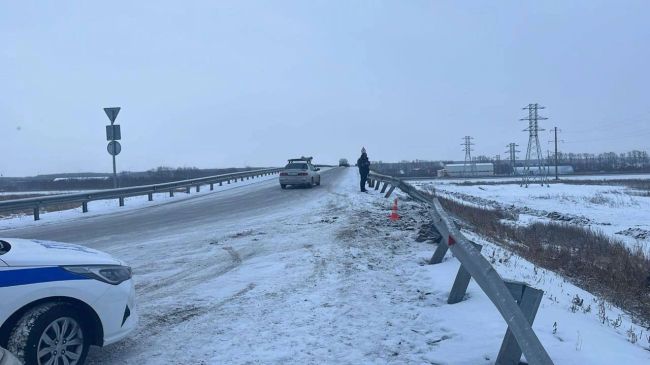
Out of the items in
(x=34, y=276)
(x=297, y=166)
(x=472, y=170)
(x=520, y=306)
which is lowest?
(x=472, y=170)

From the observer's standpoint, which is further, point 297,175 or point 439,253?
point 297,175

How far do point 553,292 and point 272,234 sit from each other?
7492 mm

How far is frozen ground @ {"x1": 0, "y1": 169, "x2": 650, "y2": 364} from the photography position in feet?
16.8

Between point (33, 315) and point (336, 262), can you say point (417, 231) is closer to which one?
point (336, 262)

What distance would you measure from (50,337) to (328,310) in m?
3.18

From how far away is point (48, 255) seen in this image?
16.1ft

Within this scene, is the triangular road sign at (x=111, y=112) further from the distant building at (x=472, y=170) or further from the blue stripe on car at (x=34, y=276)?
the distant building at (x=472, y=170)

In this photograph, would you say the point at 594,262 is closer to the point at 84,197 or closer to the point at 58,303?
the point at 58,303

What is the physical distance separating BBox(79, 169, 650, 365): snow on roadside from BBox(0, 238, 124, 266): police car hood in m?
0.99

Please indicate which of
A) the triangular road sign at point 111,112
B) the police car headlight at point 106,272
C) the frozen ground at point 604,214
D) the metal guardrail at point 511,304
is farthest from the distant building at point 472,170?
the police car headlight at point 106,272

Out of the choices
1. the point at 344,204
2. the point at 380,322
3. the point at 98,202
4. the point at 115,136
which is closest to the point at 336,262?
the point at 380,322

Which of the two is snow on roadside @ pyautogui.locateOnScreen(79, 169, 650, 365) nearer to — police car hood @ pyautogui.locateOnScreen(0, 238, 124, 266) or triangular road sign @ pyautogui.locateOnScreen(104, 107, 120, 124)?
police car hood @ pyautogui.locateOnScreen(0, 238, 124, 266)

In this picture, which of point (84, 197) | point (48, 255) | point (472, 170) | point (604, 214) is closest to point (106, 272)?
point (48, 255)

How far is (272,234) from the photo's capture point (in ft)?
44.1
